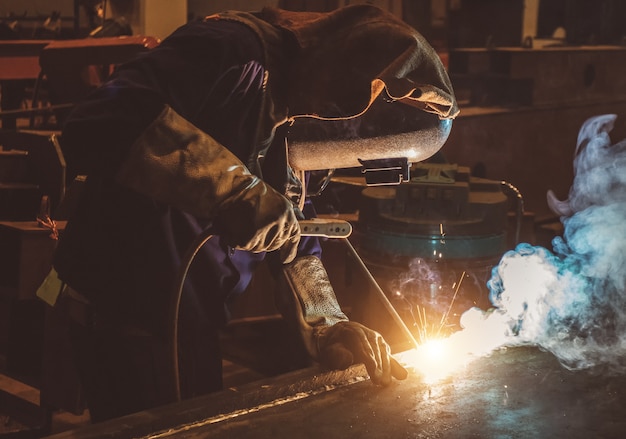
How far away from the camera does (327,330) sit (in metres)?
2.44

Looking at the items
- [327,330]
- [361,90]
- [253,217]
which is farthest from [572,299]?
[253,217]

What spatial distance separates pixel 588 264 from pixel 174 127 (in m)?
2.07

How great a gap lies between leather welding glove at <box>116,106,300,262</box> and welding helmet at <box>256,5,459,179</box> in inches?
12.8

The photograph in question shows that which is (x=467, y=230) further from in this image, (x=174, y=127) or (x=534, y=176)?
(x=534, y=176)

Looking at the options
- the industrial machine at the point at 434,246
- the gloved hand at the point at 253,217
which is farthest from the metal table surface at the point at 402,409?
the industrial machine at the point at 434,246

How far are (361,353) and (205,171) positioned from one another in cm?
66

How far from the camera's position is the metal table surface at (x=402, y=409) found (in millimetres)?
1901

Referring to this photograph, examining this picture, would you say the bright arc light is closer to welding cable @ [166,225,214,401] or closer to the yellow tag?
welding cable @ [166,225,214,401]

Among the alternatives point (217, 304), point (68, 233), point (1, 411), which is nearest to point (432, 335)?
point (217, 304)

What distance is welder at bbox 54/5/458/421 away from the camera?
1988 millimetres

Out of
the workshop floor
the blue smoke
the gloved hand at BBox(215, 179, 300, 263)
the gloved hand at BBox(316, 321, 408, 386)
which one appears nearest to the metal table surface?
the gloved hand at BBox(316, 321, 408, 386)

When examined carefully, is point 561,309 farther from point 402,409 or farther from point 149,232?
point 149,232

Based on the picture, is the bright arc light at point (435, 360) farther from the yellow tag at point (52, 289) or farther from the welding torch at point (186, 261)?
the yellow tag at point (52, 289)

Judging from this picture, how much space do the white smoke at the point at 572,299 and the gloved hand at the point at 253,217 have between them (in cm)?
94
